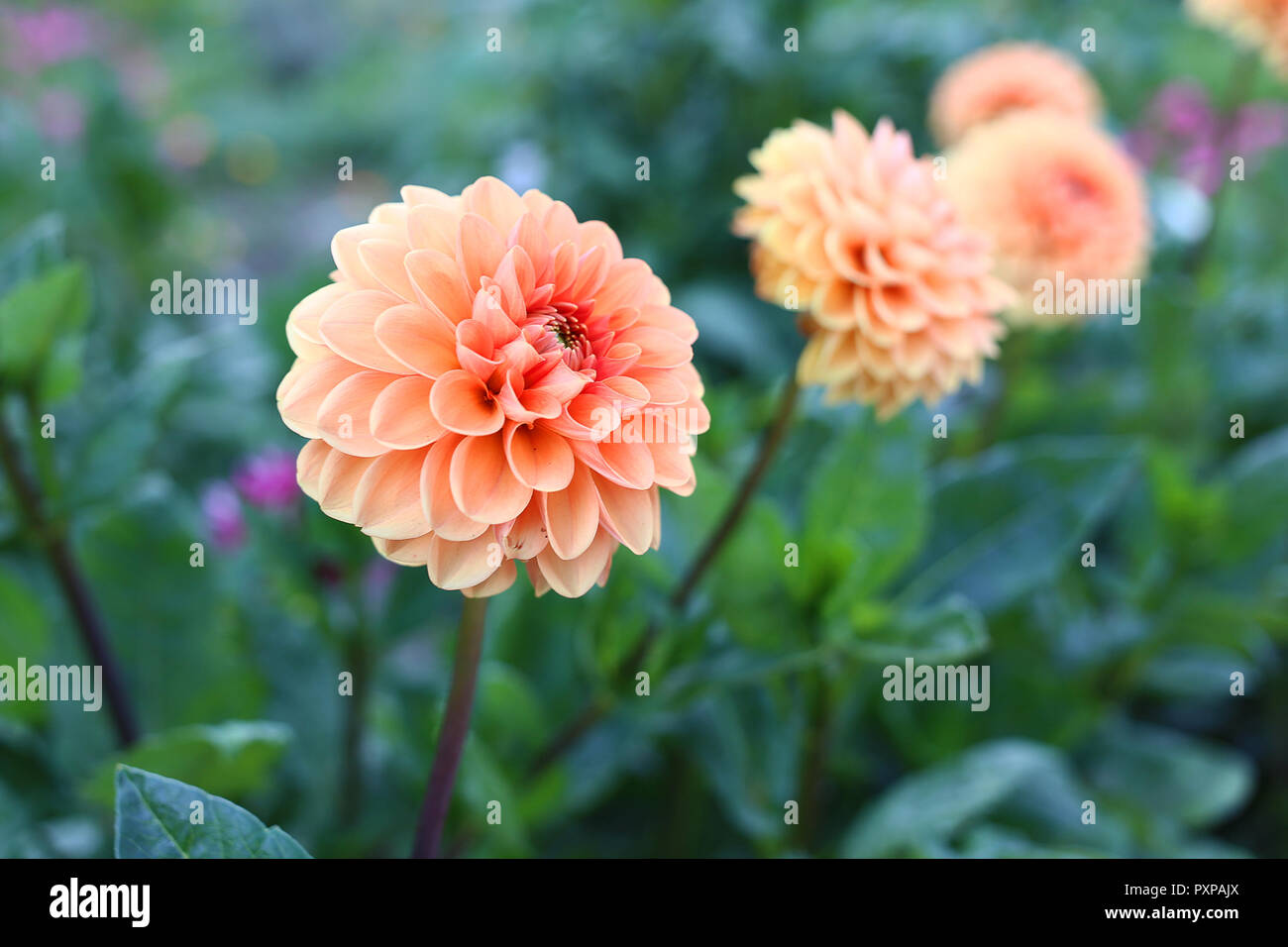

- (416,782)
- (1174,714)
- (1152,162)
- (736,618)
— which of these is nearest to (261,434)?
(416,782)

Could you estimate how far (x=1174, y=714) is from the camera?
69.1 inches

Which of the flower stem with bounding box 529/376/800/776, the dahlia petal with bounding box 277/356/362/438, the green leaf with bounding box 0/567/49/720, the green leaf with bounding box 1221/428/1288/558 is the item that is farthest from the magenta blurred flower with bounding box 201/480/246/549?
the green leaf with bounding box 1221/428/1288/558

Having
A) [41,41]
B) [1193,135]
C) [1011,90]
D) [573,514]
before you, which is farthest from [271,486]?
[41,41]

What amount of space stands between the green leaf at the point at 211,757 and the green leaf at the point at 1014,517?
70cm

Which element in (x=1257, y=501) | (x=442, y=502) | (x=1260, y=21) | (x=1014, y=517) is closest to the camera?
(x=442, y=502)

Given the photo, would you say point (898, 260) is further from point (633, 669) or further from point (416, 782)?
point (416, 782)

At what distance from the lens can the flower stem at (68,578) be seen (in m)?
0.98

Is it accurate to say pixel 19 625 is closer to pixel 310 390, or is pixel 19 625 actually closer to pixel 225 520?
pixel 225 520

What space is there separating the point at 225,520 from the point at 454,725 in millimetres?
867

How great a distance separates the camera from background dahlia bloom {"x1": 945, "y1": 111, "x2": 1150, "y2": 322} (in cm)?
128

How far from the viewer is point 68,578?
3.38 ft

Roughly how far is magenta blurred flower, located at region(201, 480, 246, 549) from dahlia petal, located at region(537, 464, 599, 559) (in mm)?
920

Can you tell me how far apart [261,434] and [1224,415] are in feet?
5.49

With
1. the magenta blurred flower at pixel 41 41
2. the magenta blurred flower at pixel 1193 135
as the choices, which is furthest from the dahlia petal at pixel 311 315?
the magenta blurred flower at pixel 41 41
